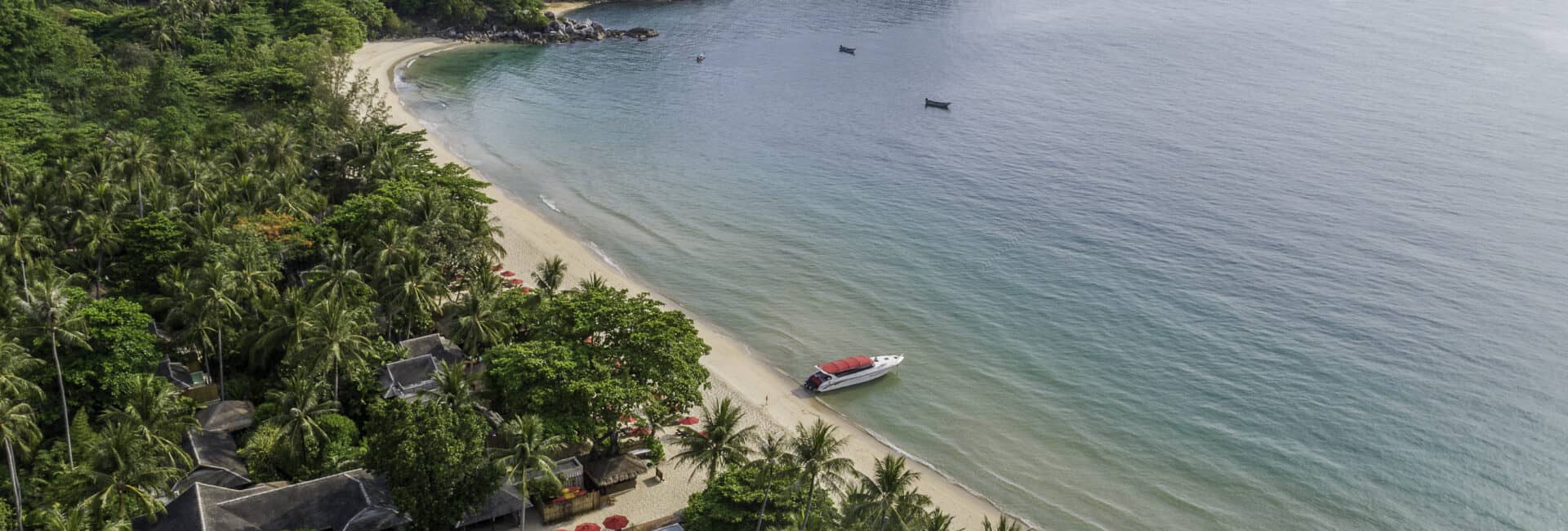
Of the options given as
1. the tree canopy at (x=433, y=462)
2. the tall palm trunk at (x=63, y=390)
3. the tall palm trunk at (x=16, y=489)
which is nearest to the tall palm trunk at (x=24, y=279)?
the tall palm trunk at (x=63, y=390)

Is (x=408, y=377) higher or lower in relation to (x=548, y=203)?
lower

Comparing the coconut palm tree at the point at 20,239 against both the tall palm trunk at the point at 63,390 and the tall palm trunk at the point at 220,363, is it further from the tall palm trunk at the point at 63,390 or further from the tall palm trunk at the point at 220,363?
the tall palm trunk at the point at 220,363

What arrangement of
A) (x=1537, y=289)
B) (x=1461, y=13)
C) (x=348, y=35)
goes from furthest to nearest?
(x=1461, y=13) < (x=348, y=35) < (x=1537, y=289)

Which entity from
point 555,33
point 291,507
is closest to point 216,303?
point 291,507

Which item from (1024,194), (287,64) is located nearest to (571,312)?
(1024,194)

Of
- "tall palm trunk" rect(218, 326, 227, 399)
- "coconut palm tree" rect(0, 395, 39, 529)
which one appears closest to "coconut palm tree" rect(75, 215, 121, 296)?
"tall palm trunk" rect(218, 326, 227, 399)

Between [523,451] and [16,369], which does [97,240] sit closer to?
[16,369]

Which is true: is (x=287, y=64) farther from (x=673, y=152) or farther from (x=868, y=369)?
(x=868, y=369)
